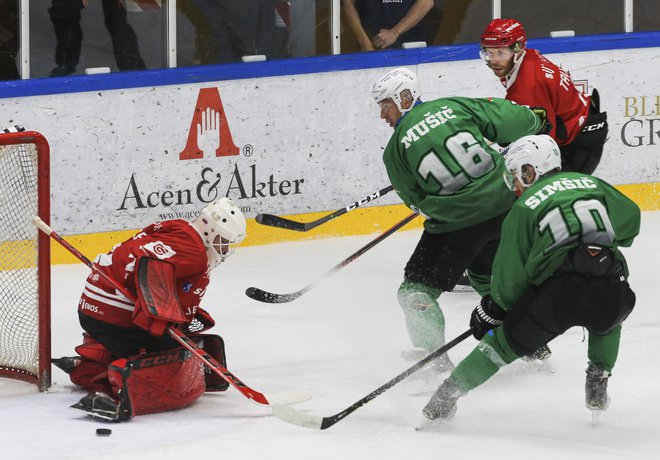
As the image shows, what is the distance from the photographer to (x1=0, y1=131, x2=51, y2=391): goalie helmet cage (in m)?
4.66

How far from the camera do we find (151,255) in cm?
428

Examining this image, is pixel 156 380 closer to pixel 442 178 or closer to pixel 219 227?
pixel 219 227

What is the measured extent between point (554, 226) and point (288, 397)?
1101 mm

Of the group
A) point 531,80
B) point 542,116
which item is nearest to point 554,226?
point 542,116

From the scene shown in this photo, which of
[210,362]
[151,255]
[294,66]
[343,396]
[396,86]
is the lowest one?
[343,396]

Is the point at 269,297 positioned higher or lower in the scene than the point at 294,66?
lower

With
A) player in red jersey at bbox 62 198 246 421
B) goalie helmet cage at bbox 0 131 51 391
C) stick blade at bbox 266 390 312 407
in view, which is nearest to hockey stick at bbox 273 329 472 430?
stick blade at bbox 266 390 312 407

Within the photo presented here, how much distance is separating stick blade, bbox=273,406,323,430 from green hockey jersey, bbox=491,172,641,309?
2.05 feet

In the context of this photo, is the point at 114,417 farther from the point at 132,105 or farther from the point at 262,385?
the point at 132,105

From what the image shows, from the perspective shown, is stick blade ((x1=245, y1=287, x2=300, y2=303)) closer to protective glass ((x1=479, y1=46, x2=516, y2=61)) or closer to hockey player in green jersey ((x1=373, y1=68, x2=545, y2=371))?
hockey player in green jersey ((x1=373, y1=68, x2=545, y2=371))

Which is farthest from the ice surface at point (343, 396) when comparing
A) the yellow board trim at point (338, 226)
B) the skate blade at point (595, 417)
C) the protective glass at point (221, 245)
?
the protective glass at point (221, 245)

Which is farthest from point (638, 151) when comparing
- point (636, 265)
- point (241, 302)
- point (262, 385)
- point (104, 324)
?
point (104, 324)

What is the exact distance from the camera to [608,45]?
723 cm

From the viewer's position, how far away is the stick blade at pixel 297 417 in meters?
4.20
